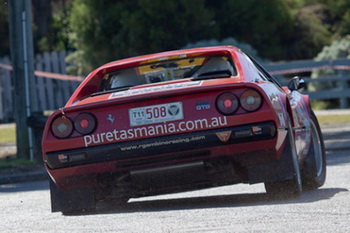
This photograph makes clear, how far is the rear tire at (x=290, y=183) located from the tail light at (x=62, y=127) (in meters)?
1.68

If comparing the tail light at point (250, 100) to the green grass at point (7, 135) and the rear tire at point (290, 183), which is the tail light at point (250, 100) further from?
the green grass at point (7, 135)

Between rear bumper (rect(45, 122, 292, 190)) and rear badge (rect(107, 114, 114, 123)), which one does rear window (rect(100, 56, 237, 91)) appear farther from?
rear bumper (rect(45, 122, 292, 190))

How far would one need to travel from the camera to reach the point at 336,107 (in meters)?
27.3

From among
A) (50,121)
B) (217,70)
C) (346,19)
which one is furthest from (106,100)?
(346,19)

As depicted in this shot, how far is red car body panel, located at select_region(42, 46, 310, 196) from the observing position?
8031 mm

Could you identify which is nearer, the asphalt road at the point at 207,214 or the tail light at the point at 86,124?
the asphalt road at the point at 207,214

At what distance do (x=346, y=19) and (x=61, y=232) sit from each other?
2936 cm

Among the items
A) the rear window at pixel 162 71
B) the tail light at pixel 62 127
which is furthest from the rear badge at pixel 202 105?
the rear window at pixel 162 71

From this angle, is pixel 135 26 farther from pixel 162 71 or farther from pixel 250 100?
pixel 250 100

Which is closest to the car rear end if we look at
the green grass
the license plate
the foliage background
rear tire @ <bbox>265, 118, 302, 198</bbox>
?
the license plate

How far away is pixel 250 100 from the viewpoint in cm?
808

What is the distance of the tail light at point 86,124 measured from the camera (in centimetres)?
819

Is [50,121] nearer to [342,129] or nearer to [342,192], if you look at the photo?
[342,192]

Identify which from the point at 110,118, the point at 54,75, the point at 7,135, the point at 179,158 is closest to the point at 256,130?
the point at 179,158
